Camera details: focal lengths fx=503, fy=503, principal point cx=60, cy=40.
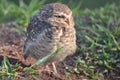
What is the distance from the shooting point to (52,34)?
16.9 ft

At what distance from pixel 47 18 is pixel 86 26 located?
1.53 m

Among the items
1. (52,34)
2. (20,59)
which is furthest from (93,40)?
(52,34)

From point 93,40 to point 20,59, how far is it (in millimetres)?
978

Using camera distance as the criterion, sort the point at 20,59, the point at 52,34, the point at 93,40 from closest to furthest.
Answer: the point at 52,34
the point at 20,59
the point at 93,40

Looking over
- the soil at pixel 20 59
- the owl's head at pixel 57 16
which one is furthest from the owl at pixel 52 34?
the soil at pixel 20 59

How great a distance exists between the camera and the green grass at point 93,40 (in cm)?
560

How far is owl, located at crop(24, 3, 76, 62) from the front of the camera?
5137mm

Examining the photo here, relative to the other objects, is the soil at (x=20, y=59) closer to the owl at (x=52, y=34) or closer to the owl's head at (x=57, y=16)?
the owl at (x=52, y=34)

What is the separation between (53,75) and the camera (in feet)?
17.4

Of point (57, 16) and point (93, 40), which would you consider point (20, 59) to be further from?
point (93, 40)

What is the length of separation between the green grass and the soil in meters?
0.07

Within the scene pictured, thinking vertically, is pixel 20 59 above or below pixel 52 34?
below

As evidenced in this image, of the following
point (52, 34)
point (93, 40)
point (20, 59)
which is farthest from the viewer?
point (93, 40)

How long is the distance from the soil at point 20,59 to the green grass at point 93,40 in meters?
0.07
